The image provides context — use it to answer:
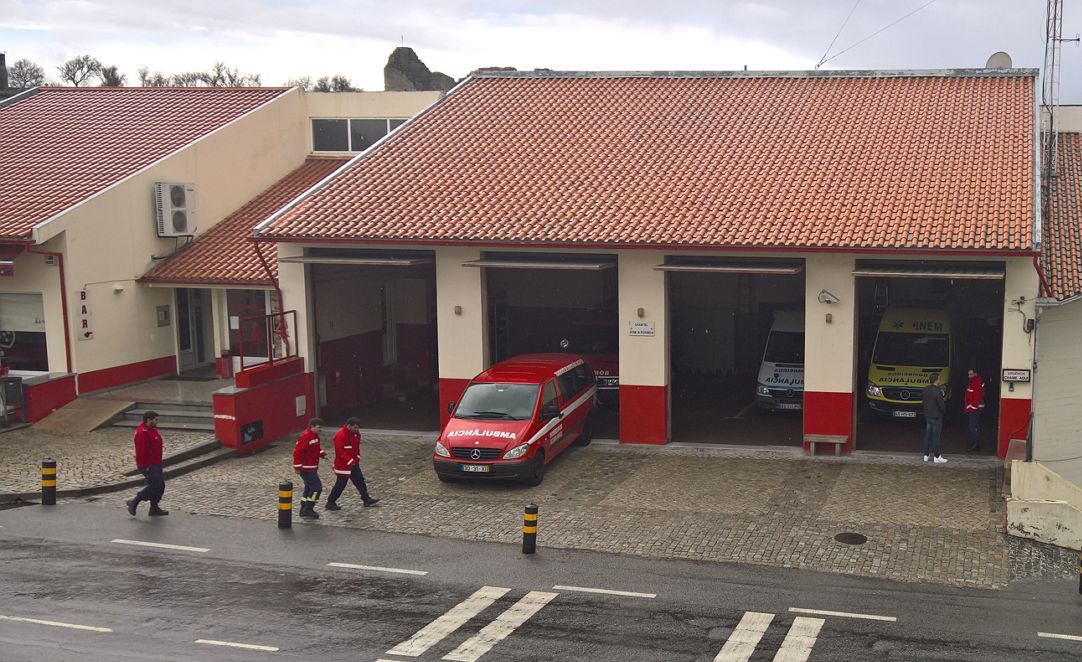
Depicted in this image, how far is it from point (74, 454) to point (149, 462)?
477 centimetres

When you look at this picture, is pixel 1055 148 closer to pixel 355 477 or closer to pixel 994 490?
pixel 994 490

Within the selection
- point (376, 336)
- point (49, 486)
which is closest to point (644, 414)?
point (376, 336)

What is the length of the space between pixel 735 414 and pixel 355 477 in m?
10.3

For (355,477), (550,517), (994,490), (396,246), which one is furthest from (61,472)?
(994,490)

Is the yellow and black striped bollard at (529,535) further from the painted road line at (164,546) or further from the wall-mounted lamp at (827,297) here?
the wall-mounted lamp at (827,297)

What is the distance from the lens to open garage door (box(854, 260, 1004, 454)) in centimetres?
2003

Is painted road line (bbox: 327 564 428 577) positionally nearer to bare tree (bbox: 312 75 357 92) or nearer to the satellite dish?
the satellite dish

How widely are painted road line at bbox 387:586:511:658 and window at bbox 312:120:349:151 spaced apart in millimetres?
20787

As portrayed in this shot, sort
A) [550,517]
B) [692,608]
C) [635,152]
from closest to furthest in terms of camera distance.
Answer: [692,608]
[550,517]
[635,152]

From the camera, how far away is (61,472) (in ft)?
62.0

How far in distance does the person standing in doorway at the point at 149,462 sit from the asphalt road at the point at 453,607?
96cm

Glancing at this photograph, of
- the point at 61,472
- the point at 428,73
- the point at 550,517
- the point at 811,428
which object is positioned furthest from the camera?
the point at 428,73

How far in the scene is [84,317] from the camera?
23.4 m

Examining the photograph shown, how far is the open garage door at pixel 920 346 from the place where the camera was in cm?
2003
